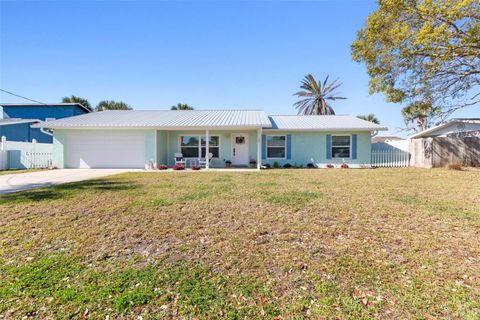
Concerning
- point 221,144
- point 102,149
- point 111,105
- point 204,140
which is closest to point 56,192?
point 102,149

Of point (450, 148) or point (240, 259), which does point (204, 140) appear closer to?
point (240, 259)

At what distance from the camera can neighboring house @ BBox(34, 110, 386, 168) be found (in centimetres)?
1424

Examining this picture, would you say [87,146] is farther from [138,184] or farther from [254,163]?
[254,163]

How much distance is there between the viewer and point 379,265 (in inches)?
118

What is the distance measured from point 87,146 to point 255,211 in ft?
45.1

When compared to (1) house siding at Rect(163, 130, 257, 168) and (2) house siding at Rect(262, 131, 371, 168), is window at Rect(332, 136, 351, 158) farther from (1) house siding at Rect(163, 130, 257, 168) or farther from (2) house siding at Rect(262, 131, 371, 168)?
(1) house siding at Rect(163, 130, 257, 168)

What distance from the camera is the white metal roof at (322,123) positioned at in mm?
14879

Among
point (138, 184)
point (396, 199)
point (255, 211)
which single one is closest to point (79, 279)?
point (255, 211)

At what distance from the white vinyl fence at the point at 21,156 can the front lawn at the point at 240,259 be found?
1096 cm

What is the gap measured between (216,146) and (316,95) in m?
19.2

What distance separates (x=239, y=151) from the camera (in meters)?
15.8

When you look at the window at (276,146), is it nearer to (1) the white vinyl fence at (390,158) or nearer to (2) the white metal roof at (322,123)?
(2) the white metal roof at (322,123)

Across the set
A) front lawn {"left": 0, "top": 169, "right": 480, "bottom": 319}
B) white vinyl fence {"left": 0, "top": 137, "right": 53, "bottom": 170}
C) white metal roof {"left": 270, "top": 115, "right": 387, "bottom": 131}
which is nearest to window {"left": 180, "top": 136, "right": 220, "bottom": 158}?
white metal roof {"left": 270, "top": 115, "right": 387, "bottom": 131}

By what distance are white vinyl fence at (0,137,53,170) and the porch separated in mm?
7355
